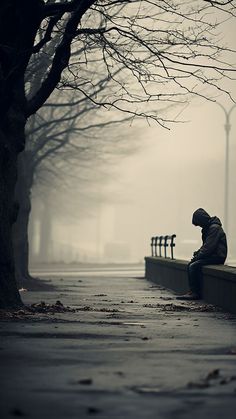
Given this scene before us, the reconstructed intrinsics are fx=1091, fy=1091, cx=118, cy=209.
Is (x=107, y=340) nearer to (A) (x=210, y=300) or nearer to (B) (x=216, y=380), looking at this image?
(B) (x=216, y=380)

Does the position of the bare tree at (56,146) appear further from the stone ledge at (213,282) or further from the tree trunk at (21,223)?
the stone ledge at (213,282)

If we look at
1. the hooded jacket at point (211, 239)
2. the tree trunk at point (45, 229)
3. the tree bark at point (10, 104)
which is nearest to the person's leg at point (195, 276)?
the hooded jacket at point (211, 239)

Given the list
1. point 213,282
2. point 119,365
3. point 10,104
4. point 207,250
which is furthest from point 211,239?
point 119,365

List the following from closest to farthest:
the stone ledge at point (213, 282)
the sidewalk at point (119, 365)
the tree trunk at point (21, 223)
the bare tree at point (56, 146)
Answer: the sidewalk at point (119, 365) → the stone ledge at point (213, 282) → the tree trunk at point (21, 223) → the bare tree at point (56, 146)

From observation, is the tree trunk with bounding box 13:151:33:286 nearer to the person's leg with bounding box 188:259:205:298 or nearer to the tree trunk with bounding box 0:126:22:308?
the person's leg with bounding box 188:259:205:298

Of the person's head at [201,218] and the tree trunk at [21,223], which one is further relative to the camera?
the tree trunk at [21,223]

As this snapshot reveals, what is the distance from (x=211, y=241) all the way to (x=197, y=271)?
0.67 meters

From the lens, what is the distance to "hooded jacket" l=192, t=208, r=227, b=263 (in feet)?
61.0

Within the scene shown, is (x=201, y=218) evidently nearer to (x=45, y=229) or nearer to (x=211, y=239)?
(x=211, y=239)

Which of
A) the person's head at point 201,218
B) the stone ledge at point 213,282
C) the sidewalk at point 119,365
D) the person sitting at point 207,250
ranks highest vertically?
the person's head at point 201,218

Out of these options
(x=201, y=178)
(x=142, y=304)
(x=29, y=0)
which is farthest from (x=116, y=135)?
(x=201, y=178)

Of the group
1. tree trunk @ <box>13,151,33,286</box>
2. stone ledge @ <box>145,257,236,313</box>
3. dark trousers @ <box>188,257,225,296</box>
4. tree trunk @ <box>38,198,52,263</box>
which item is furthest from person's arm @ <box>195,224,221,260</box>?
tree trunk @ <box>38,198,52,263</box>

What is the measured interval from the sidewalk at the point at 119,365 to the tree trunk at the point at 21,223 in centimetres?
1184

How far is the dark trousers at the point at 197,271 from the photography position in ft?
61.9
